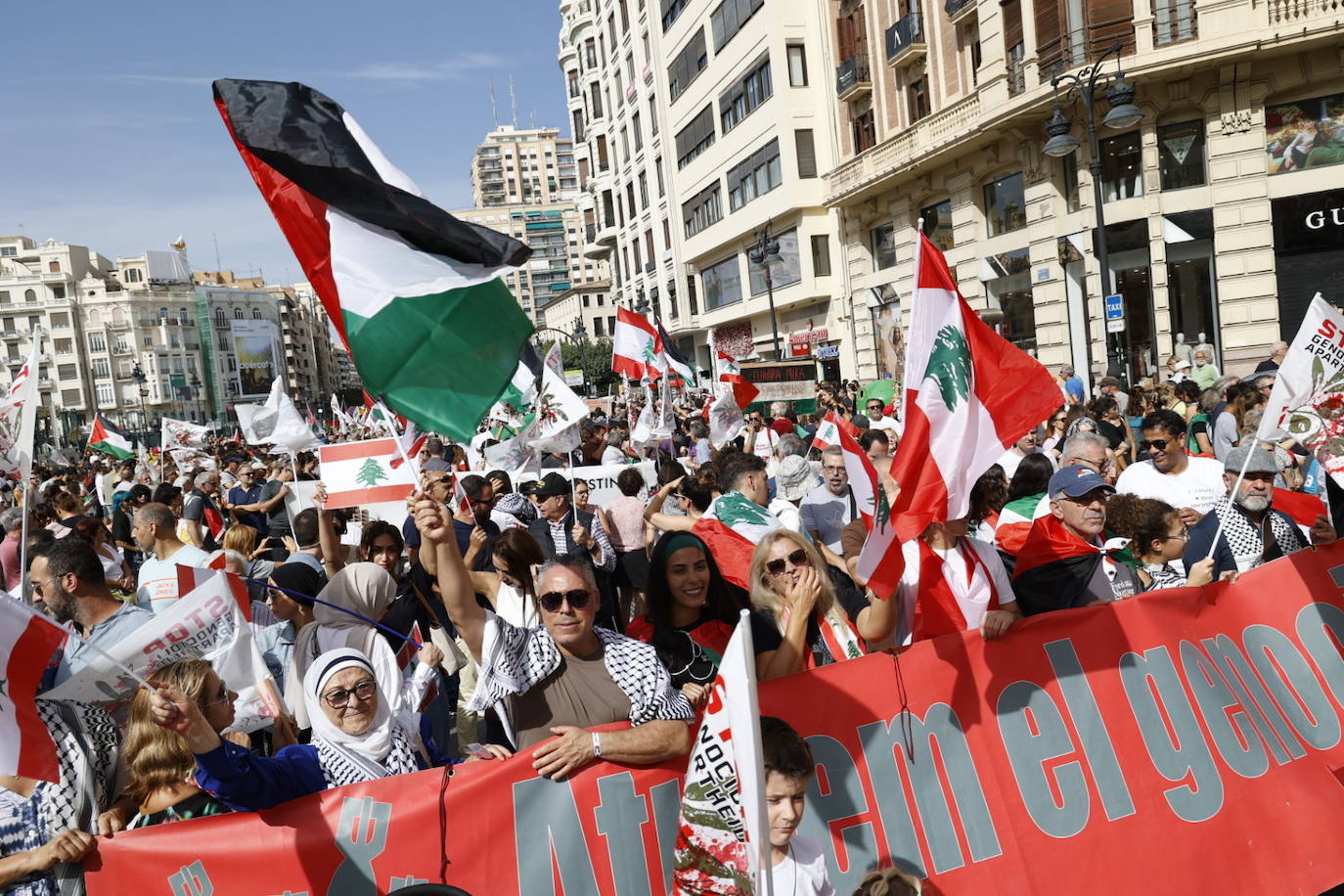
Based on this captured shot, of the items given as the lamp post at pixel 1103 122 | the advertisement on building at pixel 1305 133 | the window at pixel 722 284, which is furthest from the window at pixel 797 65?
the advertisement on building at pixel 1305 133

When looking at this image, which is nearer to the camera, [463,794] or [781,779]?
[781,779]

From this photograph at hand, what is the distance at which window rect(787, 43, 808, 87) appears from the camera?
1308 inches

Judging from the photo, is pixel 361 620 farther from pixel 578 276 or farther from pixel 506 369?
pixel 578 276

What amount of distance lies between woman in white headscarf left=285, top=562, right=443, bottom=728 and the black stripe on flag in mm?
1685

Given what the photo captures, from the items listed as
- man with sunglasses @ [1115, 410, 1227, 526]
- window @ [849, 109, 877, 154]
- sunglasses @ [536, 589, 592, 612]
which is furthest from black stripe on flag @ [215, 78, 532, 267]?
window @ [849, 109, 877, 154]

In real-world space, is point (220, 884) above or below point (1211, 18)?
Result: below

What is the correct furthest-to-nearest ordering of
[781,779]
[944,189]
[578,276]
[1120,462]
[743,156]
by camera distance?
[578,276], [743,156], [944,189], [1120,462], [781,779]

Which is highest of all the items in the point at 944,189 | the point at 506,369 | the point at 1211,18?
the point at 1211,18

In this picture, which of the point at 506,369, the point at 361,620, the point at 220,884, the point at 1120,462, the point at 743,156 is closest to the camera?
the point at 220,884

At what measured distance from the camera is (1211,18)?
65.8ft

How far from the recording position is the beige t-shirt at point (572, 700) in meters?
3.49

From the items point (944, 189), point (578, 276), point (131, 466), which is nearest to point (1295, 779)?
point (131, 466)

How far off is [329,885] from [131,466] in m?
13.1

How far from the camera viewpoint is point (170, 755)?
10.8ft
